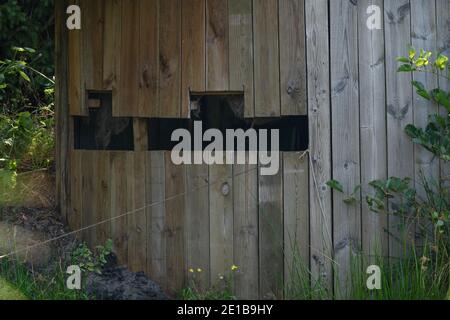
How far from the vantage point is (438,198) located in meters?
5.29

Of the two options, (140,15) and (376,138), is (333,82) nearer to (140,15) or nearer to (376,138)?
(376,138)

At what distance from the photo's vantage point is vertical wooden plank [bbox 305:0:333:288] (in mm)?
5434

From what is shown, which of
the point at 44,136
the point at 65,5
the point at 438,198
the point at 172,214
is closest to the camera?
the point at 438,198

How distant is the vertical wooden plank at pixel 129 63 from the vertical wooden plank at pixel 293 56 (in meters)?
1.19

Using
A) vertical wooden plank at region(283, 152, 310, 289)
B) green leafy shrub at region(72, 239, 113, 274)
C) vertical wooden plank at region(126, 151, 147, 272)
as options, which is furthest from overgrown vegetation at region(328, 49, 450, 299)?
green leafy shrub at region(72, 239, 113, 274)

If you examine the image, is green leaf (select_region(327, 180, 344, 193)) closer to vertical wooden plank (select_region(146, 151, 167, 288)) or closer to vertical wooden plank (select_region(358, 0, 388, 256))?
vertical wooden plank (select_region(358, 0, 388, 256))

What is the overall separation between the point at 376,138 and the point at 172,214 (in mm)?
1688

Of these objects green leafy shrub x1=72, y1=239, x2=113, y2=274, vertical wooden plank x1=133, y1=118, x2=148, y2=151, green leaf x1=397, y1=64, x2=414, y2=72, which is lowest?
green leafy shrub x1=72, y1=239, x2=113, y2=274

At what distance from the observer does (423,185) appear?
539 cm

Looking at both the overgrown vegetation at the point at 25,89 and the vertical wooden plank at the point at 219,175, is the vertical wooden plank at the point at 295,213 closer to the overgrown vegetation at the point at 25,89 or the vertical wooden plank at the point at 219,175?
the vertical wooden plank at the point at 219,175

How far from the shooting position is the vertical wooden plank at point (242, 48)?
5617 millimetres

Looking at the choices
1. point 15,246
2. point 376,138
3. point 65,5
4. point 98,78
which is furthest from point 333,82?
point 15,246
